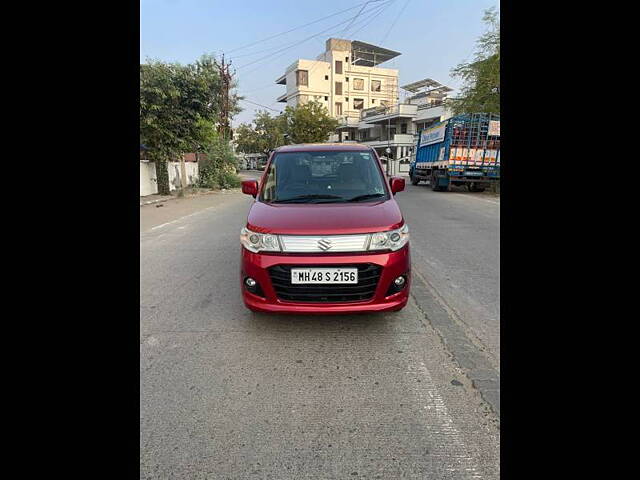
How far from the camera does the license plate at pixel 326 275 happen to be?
3303 mm

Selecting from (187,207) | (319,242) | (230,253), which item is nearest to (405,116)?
(187,207)

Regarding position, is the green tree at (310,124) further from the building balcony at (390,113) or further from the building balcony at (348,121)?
the building balcony at (348,121)

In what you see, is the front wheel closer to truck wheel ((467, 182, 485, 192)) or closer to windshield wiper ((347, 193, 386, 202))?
truck wheel ((467, 182, 485, 192))

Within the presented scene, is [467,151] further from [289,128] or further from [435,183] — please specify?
[289,128]

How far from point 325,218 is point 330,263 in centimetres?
47

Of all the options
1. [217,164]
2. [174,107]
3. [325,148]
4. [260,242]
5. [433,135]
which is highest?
[174,107]

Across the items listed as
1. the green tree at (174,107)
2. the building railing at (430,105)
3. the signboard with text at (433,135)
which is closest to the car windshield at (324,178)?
the green tree at (174,107)

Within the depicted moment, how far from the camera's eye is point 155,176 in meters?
19.2

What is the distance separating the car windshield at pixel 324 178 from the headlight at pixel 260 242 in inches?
30.0

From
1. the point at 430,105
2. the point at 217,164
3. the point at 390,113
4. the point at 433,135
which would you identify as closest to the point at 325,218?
the point at 433,135

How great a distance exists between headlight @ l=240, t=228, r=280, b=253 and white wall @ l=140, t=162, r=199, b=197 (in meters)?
15.9
